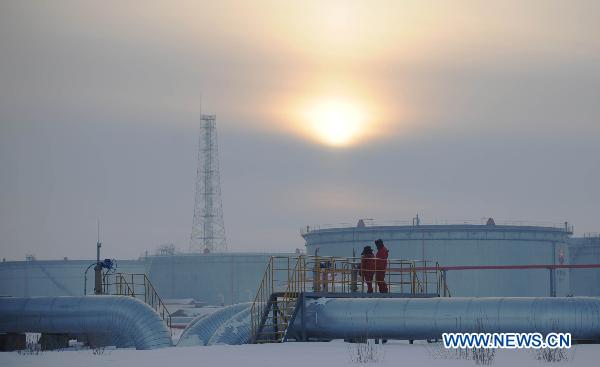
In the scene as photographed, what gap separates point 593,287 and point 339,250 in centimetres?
2286

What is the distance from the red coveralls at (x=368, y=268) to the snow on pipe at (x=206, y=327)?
12.5 ft

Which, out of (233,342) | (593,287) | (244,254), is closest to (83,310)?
(233,342)

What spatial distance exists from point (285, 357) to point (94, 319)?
29.5 ft

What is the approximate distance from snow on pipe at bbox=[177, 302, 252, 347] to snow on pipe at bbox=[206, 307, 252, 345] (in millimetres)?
377

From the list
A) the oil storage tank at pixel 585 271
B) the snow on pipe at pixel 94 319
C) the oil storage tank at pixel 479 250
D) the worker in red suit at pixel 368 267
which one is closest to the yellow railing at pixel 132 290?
the snow on pipe at pixel 94 319

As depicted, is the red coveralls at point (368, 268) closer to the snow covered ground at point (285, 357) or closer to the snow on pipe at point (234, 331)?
the snow on pipe at point (234, 331)

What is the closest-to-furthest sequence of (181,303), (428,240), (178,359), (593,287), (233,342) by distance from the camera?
(178,359), (233,342), (428,240), (593,287), (181,303)

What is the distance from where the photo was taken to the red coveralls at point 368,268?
92.8 ft

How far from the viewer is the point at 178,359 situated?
20.6m

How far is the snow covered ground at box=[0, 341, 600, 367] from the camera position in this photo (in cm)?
1942

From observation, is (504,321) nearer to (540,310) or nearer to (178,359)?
(540,310)

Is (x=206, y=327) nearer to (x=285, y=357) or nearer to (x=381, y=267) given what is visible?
(x=381, y=267)

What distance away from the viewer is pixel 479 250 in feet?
208

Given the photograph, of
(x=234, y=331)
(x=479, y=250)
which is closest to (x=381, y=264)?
(x=234, y=331)
